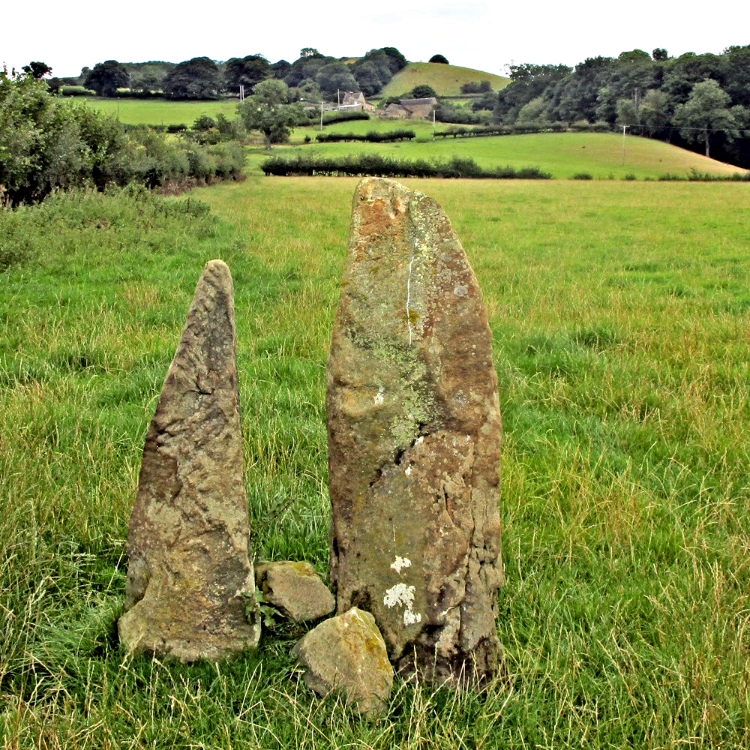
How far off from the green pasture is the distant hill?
6131 cm

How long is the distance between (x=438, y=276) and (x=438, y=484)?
0.97 metres

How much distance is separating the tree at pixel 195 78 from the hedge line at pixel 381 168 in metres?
60.3

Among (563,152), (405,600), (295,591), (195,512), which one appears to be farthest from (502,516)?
(563,152)

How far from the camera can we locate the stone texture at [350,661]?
2.82m

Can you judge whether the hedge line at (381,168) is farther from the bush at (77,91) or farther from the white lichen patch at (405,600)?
the white lichen patch at (405,600)

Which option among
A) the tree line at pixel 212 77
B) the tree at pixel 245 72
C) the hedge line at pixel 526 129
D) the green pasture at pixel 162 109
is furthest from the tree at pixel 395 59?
the hedge line at pixel 526 129

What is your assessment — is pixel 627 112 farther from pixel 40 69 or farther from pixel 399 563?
pixel 399 563

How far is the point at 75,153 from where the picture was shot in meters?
24.6

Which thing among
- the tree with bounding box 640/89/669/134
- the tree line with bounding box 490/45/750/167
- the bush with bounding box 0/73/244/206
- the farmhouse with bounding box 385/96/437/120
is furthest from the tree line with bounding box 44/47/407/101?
the bush with bounding box 0/73/244/206

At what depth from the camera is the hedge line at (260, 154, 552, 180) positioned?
6003 cm

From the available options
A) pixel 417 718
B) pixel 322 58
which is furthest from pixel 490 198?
pixel 322 58

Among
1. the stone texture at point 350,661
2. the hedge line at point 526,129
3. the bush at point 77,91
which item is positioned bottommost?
the stone texture at point 350,661

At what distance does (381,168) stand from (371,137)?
29340 millimetres

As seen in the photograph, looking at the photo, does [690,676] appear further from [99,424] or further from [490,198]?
[490,198]
